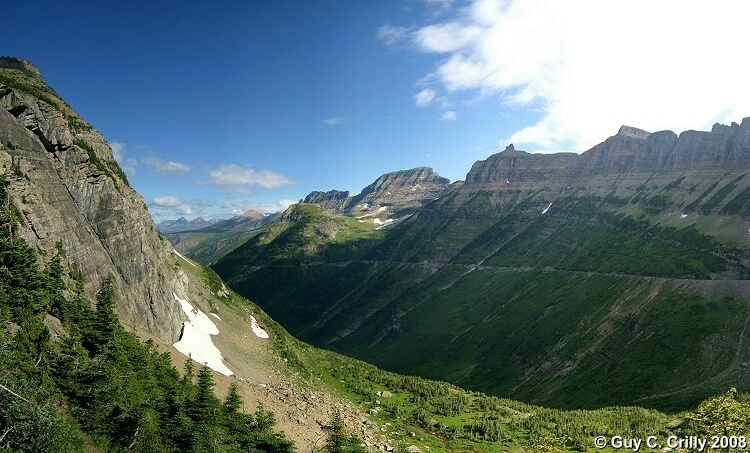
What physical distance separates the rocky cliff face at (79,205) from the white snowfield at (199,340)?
194cm

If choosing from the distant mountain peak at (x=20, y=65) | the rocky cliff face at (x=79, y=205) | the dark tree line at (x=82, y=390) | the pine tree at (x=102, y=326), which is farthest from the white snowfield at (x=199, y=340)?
the distant mountain peak at (x=20, y=65)

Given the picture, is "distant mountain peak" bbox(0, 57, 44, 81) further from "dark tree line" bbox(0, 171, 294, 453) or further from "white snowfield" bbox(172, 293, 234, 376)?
"dark tree line" bbox(0, 171, 294, 453)

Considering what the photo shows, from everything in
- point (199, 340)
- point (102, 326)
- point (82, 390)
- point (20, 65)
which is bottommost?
point (199, 340)

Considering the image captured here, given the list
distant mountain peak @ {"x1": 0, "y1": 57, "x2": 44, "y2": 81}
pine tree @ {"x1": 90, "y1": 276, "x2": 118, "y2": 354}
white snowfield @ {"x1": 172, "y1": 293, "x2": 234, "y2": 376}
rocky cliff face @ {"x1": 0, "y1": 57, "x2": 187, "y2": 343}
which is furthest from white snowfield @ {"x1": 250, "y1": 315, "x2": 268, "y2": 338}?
distant mountain peak @ {"x1": 0, "y1": 57, "x2": 44, "y2": 81}

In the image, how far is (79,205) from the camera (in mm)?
50750

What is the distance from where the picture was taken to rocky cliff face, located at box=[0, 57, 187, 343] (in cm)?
4162

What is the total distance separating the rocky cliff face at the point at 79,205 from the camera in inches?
1639

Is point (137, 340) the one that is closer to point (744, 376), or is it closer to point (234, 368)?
point (234, 368)

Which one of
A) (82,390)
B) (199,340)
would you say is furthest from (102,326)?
(199,340)

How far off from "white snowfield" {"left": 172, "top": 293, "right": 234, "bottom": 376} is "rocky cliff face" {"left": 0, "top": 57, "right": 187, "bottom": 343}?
1.94 m

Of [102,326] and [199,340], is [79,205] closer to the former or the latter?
[199,340]

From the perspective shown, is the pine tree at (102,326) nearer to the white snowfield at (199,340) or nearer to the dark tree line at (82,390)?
the dark tree line at (82,390)

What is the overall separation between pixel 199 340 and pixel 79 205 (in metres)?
22.7

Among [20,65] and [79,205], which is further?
[20,65]
